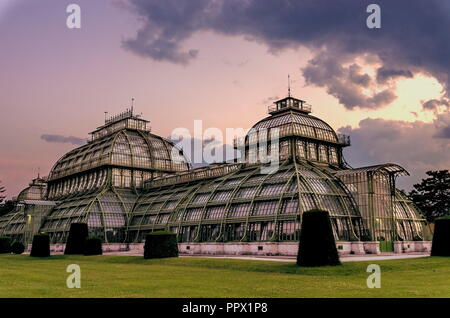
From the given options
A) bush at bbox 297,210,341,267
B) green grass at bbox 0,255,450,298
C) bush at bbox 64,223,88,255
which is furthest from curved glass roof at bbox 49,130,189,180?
green grass at bbox 0,255,450,298

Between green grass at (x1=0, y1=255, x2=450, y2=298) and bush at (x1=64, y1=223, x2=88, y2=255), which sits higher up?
bush at (x1=64, y1=223, x2=88, y2=255)

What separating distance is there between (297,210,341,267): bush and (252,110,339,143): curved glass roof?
35.4 meters

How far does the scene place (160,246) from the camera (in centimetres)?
4938

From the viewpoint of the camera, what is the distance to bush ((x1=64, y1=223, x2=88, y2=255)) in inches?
2464

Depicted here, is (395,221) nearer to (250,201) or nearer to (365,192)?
(365,192)

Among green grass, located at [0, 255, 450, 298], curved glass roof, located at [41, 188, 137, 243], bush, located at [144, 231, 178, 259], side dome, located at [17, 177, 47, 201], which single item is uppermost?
side dome, located at [17, 177, 47, 201]

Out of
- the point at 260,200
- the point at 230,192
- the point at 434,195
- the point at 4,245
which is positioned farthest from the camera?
the point at 434,195

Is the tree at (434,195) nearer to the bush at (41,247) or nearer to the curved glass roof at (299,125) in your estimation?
the curved glass roof at (299,125)

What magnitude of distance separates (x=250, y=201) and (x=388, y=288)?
37.2 meters

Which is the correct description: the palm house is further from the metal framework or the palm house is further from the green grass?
the green grass

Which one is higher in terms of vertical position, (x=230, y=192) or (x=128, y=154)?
(x=128, y=154)

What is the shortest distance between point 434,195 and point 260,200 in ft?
155

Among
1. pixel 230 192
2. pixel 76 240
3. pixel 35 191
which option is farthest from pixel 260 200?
pixel 35 191

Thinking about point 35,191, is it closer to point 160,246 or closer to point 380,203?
point 160,246
